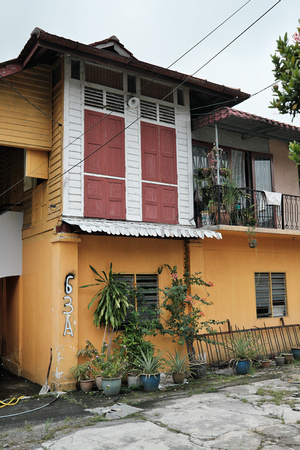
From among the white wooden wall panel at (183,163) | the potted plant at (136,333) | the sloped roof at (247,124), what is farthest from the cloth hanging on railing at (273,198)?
the potted plant at (136,333)

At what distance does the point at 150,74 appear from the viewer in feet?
34.0

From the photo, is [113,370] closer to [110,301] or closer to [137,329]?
[137,329]

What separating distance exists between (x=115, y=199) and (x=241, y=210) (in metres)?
3.51

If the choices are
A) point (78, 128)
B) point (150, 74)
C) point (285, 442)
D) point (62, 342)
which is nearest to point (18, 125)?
point (78, 128)

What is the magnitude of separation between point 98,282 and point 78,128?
342cm

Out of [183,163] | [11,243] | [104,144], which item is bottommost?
[11,243]

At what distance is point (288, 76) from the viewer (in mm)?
4285

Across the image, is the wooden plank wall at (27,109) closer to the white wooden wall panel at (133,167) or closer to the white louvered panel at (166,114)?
the white wooden wall panel at (133,167)

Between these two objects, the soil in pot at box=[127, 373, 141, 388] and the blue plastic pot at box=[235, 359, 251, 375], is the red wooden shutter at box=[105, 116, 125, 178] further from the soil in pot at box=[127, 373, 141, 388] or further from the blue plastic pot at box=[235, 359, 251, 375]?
the blue plastic pot at box=[235, 359, 251, 375]

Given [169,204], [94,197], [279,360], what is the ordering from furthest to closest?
[279,360], [169,204], [94,197]

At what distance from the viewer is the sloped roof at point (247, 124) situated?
1069cm

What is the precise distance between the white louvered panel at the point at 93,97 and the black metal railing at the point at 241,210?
3380mm

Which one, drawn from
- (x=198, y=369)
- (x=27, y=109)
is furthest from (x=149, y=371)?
(x=27, y=109)

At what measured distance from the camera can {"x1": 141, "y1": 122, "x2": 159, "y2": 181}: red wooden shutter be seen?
10508 millimetres
